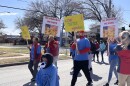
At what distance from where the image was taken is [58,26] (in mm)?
12750

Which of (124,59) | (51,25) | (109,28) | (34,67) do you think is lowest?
(34,67)

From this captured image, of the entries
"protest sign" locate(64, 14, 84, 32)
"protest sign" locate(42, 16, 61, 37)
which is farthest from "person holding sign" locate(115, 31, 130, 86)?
"protest sign" locate(42, 16, 61, 37)

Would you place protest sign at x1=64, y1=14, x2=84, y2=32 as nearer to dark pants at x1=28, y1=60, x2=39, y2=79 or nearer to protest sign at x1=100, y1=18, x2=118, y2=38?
protest sign at x1=100, y1=18, x2=118, y2=38

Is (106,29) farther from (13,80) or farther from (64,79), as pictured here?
(13,80)

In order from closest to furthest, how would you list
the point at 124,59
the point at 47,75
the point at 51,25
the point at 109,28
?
the point at 47,75 → the point at 124,59 → the point at 109,28 → the point at 51,25

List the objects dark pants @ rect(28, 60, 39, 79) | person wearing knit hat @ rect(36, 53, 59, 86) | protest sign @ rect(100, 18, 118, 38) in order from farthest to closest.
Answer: dark pants @ rect(28, 60, 39, 79)
protest sign @ rect(100, 18, 118, 38)
person wearing knit hat @ rect(36, 53, 59, 86)

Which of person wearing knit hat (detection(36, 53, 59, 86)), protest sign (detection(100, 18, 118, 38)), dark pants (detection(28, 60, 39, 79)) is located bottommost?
dark pants (detection(28, 60, 39, 79))

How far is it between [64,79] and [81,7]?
4904 centimetres

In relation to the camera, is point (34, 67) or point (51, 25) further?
point (51, 25)

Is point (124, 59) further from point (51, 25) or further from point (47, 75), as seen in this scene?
point (51, 25)

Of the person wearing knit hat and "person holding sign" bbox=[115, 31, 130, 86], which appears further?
"person holding sign" bbox=[115, 31, 130, 86]

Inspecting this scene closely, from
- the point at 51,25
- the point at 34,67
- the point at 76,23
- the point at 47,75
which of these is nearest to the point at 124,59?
the point at 47,75

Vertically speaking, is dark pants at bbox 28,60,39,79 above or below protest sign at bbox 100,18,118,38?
below

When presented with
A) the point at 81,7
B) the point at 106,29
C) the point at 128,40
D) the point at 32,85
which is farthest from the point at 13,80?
the point at 81,7
